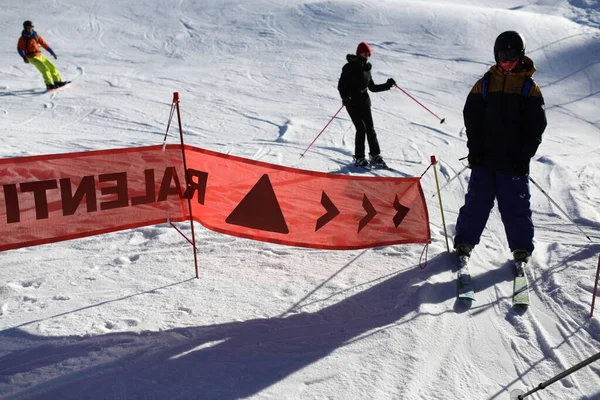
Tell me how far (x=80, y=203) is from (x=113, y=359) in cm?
135

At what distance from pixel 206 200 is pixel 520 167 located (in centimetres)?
254

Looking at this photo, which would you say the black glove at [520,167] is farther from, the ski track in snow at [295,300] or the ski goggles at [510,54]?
the ski track in snow at [295,300]

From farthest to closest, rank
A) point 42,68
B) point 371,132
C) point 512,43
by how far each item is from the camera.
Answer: point 42,68, point 371,132, point 512,43

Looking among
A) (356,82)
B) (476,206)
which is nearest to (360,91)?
(356,82)

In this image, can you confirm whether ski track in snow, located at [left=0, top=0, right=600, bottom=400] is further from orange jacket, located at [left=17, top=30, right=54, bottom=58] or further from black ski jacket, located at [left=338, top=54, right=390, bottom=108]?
orange jacket, located at [left=17, top=30, right=54, bottom=58]

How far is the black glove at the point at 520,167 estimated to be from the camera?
4668 mm

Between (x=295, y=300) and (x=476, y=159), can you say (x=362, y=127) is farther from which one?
(x=295, y=300)

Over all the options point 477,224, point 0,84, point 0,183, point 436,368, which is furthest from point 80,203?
point 0,84

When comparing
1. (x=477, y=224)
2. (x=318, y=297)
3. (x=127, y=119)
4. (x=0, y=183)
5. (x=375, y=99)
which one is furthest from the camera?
(x=375, y=99)

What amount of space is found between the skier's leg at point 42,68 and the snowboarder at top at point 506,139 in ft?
33.4

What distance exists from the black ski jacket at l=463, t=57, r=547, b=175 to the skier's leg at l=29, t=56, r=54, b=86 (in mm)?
10194

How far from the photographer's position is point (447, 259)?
5.21m

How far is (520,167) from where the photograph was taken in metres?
4.68

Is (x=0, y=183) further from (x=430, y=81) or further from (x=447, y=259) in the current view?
(x=430, y=81)
